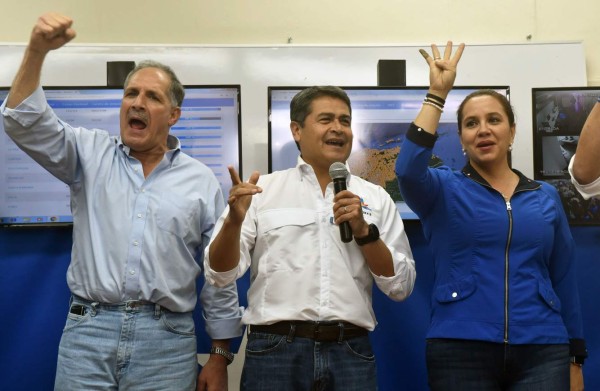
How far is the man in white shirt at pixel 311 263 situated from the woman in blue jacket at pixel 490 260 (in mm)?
155

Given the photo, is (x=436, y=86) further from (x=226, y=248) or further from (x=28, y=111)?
(x=28, y=111)

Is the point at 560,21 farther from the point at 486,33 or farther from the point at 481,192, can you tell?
the point at 481,192

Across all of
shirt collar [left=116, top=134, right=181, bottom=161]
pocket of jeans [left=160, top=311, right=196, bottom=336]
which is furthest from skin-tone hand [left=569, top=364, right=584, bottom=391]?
shirt collar [left=116, top=134, right=181, bottom=161]

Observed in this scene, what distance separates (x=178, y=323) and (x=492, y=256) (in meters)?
1.01

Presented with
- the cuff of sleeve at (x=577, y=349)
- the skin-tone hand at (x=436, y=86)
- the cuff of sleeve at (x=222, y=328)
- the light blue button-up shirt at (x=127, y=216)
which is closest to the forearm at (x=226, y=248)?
the light blue button-up shirt at (x=127, y=216)

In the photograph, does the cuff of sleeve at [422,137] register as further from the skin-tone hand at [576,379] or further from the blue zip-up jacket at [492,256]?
the skin-tone hand at [576,379]

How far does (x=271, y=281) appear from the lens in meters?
1.79

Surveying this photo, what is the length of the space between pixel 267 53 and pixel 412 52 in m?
0.69

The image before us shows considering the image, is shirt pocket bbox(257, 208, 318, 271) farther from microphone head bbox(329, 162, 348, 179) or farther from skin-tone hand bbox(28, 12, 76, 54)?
skin-tone hand bbox(28, 12, 76, 54)

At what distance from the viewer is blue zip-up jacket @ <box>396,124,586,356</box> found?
1.77 m

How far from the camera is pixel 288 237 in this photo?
1816 mm

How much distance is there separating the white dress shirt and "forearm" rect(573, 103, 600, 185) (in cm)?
56

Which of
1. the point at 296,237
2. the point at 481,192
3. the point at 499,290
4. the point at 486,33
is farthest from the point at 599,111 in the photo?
the point at 486,33

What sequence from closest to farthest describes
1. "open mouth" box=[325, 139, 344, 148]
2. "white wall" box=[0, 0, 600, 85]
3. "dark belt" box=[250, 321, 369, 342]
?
"dark belt" box=[250, 321, 369, 342], "open mouth" box=[325, 139, 344, 148], "white wall" box=[0, 0, 600, 85]
